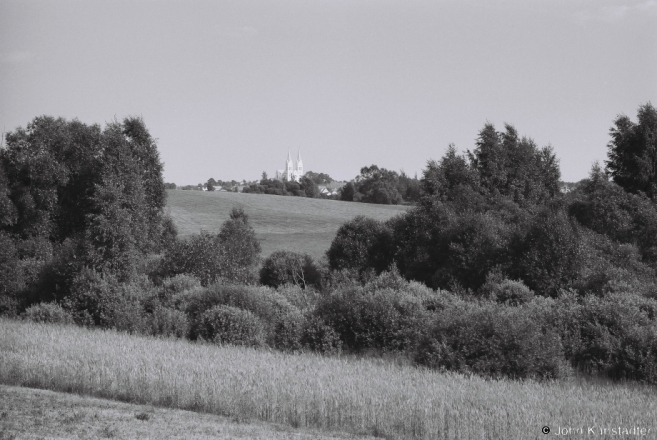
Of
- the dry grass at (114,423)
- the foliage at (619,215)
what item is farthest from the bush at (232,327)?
the foliage at (619,215)

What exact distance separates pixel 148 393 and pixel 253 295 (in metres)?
16.5

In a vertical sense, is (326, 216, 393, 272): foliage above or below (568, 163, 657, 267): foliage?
below

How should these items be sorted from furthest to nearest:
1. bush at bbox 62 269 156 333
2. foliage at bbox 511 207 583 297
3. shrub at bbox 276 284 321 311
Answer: foliage at bbox 511 207 583 297 < shrub at bbox 276 284 321 311 < bush at bbox 62 269 156 333

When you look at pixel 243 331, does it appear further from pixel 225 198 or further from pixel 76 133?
pixel 225 198

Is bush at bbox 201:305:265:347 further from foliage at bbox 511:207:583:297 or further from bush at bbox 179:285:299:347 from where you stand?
foliage at bbox 511:207:583:297

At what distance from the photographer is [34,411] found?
16719mm

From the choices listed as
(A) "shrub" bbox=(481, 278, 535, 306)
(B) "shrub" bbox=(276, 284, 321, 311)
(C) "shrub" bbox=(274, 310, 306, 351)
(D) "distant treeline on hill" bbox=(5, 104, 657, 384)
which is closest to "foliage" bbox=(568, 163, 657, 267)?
(D) "distant treeline on hill" bbox=(5, 104, 657, 384)

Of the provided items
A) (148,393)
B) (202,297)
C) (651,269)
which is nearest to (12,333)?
(202,297)

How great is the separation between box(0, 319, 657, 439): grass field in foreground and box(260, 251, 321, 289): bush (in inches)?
1331

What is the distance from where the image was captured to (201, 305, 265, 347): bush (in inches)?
1249

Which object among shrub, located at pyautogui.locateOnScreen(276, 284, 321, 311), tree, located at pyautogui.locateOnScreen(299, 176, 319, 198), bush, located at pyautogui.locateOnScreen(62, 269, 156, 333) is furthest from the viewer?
tree, located at pyautogui.locateOnScreen(299, 176, 319, 198)

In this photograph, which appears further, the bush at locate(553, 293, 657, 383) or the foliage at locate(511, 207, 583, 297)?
the foliage at locate(511, 207, 583, 297)

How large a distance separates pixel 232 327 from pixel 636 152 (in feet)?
136

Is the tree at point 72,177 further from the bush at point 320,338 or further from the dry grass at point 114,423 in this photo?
the dry grass at point 114,423
